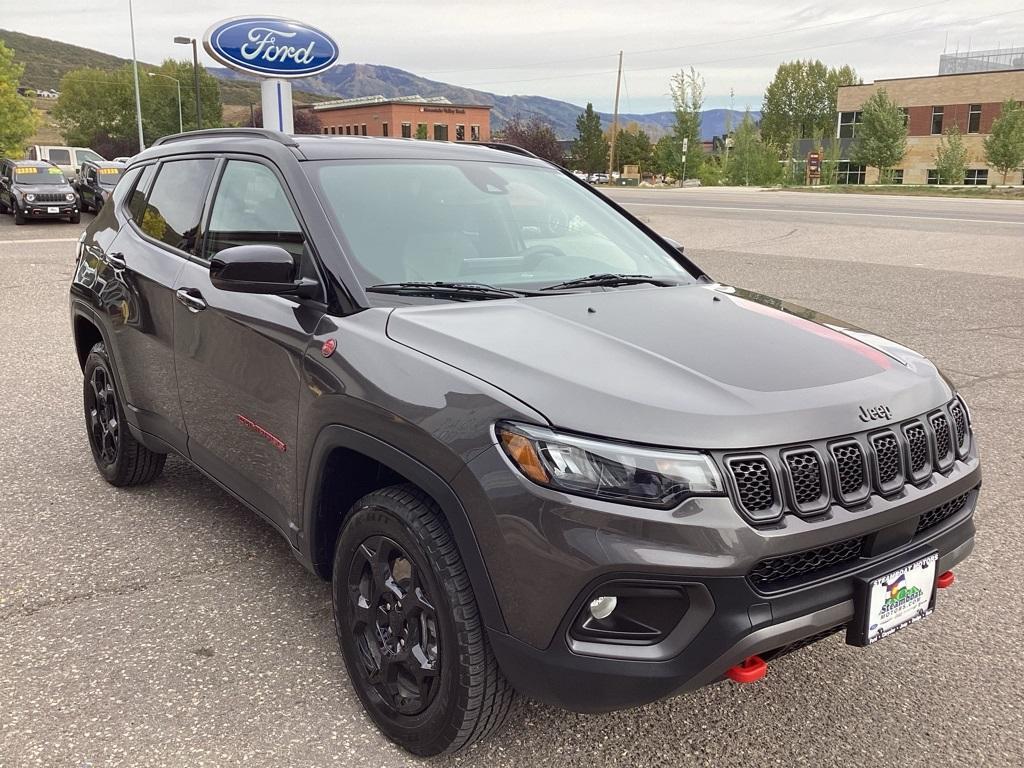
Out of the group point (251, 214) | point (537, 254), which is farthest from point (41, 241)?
point (537, 254)

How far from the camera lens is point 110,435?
460 centimetres

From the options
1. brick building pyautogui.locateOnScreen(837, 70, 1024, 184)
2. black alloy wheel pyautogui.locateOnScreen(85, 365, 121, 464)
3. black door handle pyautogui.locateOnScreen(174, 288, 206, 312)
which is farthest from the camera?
brick building pyautogui.locateOnScreen(837, 70, 1024, 184)

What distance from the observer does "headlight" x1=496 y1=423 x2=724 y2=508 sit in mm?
2061

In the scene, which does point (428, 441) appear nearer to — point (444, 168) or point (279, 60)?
point (444, 168)

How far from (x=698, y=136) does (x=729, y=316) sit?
69.1 meters

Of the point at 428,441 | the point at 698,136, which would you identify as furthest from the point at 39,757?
the point at 698,136

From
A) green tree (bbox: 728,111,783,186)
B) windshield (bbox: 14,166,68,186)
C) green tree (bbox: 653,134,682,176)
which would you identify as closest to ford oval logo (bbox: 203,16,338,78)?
windshield (bbox: 14,166,68,186)

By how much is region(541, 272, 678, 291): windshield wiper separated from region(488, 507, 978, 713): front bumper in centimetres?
137

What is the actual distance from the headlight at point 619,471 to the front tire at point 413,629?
394mm

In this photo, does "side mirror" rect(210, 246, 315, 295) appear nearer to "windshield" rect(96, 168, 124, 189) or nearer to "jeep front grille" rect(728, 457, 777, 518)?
"jeep front grille" rect(728, 457, 777, 518)

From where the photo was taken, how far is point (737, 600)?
206 cm

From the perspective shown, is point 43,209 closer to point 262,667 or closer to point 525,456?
point 262,667

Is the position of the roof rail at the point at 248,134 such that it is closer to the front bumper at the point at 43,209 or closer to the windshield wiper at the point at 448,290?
the windshield wiper at the point at 448,290

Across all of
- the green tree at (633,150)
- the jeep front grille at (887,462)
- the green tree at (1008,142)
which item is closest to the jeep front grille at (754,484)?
the jeep front grille at (887,462)
